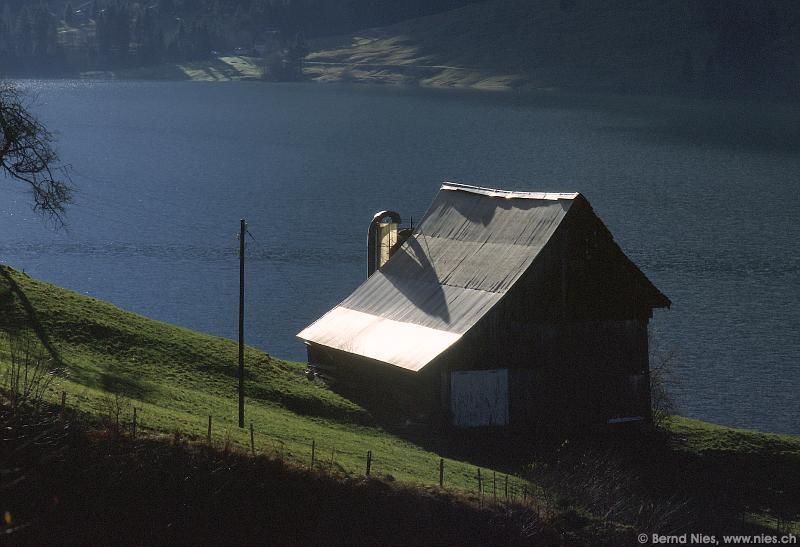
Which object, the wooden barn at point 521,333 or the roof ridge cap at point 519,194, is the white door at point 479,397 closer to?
the wooden barn at point 521,333

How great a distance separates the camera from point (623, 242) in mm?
113375

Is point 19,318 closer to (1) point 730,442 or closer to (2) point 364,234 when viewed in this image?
(1) point 730,442

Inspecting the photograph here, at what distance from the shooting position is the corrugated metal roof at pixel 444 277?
49.2m

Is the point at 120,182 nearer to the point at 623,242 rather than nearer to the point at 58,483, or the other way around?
the point at 623,242

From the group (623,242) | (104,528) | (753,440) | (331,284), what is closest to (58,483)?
(104,528)

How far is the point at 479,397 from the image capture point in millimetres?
48281

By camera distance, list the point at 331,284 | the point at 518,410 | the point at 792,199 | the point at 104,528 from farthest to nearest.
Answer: the point at 792,199 < the point at 331,284 < the point at 518,410 < the point at 104,528

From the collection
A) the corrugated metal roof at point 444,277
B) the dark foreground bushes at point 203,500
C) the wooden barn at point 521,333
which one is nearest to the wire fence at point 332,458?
the dark foreground bushes at point 203,500

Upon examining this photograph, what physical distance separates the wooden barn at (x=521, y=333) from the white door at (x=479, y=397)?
4cm

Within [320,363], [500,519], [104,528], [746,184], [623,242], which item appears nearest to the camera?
[104,528]

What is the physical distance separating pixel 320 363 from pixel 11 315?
41.5 feet

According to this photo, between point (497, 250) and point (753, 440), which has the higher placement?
point (497, 250)

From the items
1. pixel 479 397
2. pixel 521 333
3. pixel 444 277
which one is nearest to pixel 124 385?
pixel 479 397

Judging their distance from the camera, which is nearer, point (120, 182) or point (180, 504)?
point (180, 504)
